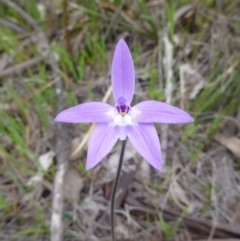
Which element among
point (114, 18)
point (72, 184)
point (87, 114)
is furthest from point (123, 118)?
point (114, 18)

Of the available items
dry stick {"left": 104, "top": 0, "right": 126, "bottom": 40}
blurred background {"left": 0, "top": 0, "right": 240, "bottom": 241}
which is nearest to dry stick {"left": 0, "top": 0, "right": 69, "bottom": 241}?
blurred background {"left": 0, "top": 0, "right": 240, "bottom": 241}

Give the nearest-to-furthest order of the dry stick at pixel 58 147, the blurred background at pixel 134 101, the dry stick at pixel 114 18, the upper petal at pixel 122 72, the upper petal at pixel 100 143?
the upper petal at pixel 100 143 → the upper petal at pixel 122 72 → the dry stick at pixel 58 147 → the blurred background at pixel 134 101 → the dry stick at pixel 114 18

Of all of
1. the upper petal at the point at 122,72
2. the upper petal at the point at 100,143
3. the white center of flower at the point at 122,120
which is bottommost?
the upper petal at the point at 100,143

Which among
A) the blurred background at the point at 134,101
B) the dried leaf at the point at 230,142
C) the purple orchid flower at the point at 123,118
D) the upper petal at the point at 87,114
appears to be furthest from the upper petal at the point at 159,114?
the dried leaf at the point at 230,142

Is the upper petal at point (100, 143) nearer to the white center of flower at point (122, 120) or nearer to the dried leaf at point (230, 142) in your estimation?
the white center of flower at point (122, 120)

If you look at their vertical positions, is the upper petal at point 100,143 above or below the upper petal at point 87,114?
below

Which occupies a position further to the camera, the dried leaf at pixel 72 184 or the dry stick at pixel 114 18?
the dry stick at pixel 114 18
